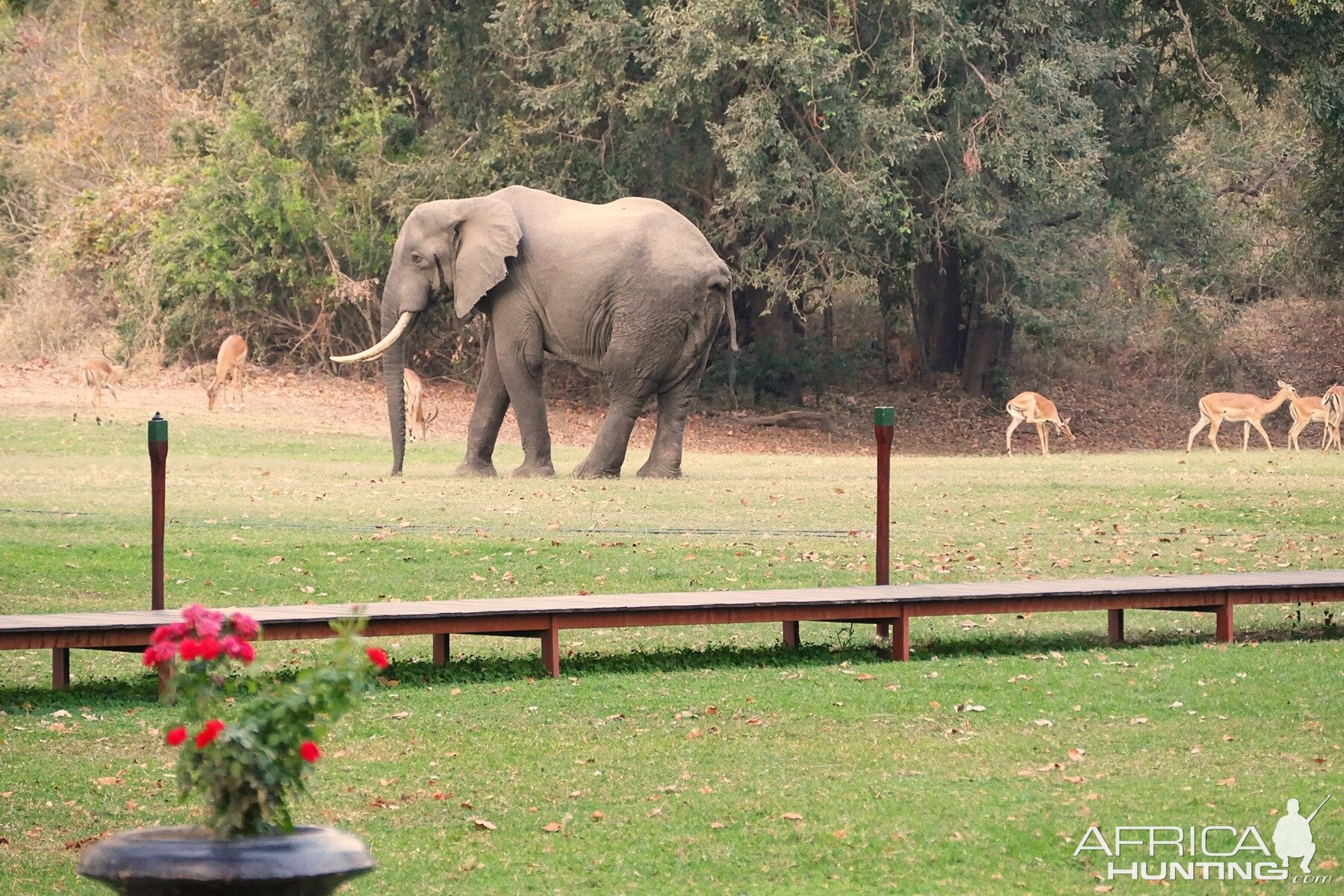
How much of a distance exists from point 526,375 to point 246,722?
67.3ft

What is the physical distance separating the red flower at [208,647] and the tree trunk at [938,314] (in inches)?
1484

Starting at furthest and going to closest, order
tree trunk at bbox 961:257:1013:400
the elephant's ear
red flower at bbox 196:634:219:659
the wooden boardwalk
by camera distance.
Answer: tree trunk at bbox 961:257:1013:400 < the elephant's ear < the wooden boardwalk < red flower at bbox 196:634:219:659

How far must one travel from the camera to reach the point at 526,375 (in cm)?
2572

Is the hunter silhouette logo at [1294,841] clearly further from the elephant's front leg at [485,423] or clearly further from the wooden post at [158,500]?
the elephant's front leg at [485,423]

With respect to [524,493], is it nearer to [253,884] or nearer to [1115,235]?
[253,884]

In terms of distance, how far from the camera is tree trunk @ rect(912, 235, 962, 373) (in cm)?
4281

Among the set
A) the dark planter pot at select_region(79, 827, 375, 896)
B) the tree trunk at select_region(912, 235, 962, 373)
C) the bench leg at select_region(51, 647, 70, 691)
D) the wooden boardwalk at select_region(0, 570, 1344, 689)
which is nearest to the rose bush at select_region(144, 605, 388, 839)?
the dark planter pot at select_region(79, 827, 375, 896)

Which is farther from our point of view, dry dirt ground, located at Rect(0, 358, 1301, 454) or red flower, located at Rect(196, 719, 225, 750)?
dry dirt ground, located at Rect(0, 358, 1301, 454)

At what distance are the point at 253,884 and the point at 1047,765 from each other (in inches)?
208

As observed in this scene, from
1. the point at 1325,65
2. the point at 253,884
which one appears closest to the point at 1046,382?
the point at 1325,65

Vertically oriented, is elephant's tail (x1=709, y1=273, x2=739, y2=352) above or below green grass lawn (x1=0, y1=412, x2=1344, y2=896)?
above

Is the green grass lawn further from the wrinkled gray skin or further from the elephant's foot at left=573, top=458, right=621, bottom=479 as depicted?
the wrinkled gray skin

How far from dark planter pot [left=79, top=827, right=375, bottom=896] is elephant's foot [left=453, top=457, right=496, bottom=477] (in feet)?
67.6

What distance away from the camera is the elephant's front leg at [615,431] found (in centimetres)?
2580
